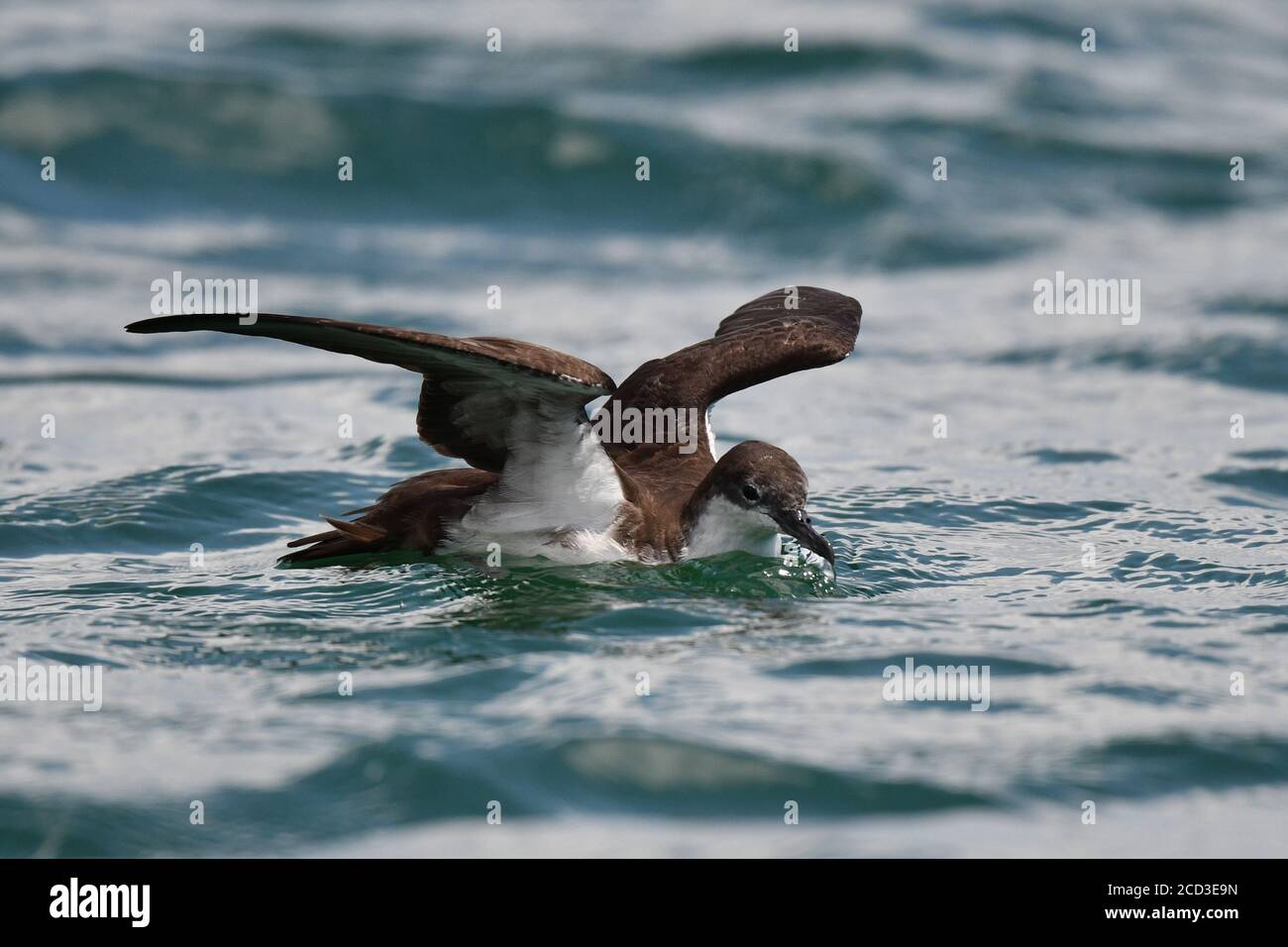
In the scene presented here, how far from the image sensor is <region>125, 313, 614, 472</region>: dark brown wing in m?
6.60

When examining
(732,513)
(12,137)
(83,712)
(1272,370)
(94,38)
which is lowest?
(83,712)

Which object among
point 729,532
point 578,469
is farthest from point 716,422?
point 578,469

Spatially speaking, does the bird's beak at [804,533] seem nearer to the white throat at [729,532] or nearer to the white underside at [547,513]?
the white throat at [729,532]

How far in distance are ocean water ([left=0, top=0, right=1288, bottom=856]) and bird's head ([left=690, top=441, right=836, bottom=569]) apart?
0.29 meters

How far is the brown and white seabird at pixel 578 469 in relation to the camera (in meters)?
7.45

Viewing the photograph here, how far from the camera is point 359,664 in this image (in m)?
7.26

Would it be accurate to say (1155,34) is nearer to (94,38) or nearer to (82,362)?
(94,38)

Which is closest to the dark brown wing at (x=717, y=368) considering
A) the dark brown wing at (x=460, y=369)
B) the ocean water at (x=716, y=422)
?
the ocean water at (x=716, y=422)

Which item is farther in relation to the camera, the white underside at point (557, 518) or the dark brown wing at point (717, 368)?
the dark brown wing at point (717, 368)

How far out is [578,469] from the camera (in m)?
8.16

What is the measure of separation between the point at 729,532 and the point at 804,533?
16.7 inches

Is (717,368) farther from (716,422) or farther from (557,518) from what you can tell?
(716,422)
